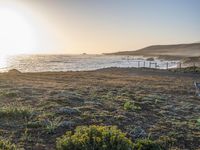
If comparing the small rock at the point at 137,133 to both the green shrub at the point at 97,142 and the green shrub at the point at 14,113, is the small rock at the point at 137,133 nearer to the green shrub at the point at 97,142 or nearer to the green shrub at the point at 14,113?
the green shrub at the point at 97,142

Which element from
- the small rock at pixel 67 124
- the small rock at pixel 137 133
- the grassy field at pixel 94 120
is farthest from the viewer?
the small rock at pixel 67 124

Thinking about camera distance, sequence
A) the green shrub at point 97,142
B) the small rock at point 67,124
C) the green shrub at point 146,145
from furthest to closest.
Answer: the small rock at point 67,124
the green shrub at point 146,145
the green shrub at point 97,142

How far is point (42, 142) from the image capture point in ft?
23.3

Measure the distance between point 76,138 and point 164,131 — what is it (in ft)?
11.3

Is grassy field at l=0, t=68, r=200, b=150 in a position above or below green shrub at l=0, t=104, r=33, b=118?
below

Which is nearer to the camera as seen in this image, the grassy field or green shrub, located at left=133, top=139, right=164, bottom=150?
green shrub, located at left=133, top=139, right=164, bottom=150

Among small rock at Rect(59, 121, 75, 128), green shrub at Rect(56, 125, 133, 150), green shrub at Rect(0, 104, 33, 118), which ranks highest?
green shrub at Rect(56, 125, 133, 150)

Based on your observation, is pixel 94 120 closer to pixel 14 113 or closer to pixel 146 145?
pixel 14 113

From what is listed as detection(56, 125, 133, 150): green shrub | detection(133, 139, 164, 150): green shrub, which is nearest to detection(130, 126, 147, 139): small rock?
detection(133, 139, 164, 150): green shrub

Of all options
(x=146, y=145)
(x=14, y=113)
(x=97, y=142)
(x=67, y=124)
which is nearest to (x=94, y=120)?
(x=67, y=124)

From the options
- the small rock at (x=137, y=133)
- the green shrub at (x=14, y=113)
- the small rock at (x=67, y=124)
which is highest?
the green shrub at (x=14, y=113)

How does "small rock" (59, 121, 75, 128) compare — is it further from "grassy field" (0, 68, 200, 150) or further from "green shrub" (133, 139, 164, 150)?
"green shrub" (133, 139, 164, 150)

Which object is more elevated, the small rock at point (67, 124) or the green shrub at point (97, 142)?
the green shrub at point (97, 142)

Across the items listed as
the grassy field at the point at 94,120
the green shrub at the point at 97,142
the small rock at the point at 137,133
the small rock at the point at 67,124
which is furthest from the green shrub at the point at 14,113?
the green shrub at the point at 97,142
